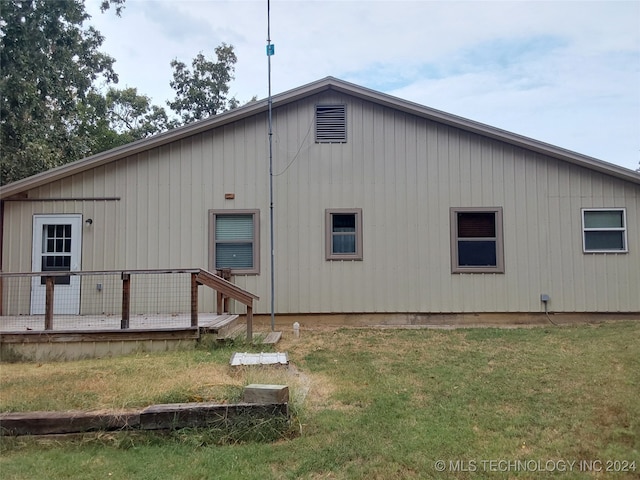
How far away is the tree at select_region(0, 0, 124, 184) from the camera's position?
1167 centimetres

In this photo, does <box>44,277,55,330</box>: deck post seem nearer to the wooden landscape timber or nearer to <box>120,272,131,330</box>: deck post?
<box>120,272,131,330</box>: deck post

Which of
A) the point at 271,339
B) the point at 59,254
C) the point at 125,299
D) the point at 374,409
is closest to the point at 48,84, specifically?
the point at 59,254

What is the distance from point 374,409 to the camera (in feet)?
13.2

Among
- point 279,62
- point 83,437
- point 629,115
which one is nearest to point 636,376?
point 83,437

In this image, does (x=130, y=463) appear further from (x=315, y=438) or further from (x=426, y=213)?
(x=426, y=213)

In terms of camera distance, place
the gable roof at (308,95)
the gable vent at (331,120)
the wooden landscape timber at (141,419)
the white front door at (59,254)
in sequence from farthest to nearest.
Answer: the gable vent at (331,120)
the white front door at (59,254)
the gable roof at (308,95)
the wooden landscape timber at (141,419)

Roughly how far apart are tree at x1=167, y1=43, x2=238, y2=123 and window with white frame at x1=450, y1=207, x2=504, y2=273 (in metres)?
20.6

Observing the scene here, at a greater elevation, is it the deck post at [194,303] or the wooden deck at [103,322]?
the deck post at [194,303]

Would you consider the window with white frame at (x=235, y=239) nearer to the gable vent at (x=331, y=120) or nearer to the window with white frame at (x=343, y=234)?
the window with white frame at (x=343, y=234)

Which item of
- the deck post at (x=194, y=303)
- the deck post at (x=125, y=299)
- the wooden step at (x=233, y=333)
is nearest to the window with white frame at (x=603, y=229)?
the wooden step at (x=233, y=333)

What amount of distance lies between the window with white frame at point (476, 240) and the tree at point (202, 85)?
20604 mm

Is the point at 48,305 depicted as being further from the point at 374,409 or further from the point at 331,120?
the point at 331,120

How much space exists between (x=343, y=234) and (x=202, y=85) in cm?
2089

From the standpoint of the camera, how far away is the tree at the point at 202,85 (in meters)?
26.5
